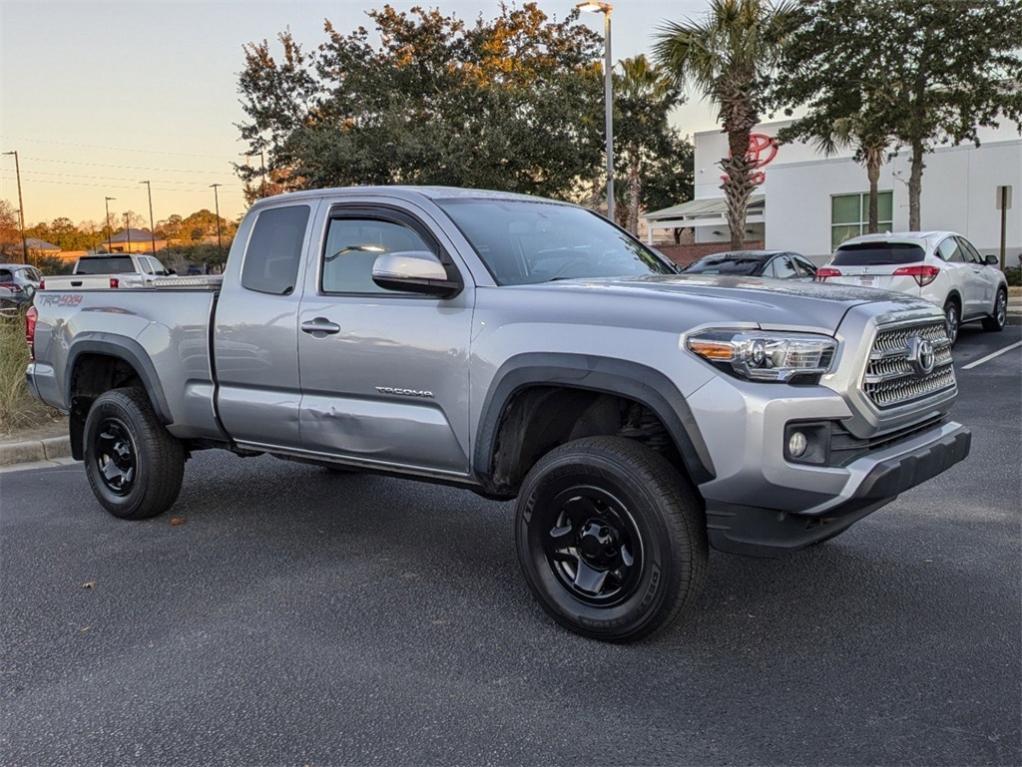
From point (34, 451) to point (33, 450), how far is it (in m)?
0.01

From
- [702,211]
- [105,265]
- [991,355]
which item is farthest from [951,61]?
[105,265]

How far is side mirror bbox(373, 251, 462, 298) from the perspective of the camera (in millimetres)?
4297

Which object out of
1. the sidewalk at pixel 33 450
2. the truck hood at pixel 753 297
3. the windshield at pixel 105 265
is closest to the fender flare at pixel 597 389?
the truck hood at pixel 753 297

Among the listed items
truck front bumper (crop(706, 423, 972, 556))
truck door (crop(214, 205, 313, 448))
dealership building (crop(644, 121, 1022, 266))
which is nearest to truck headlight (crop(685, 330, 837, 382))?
truck front bumper (crop(706, 423, 972, 556))

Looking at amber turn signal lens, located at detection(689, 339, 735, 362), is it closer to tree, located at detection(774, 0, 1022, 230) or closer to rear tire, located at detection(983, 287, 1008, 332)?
rear tire, located at detection(983, 287, 1008, 332)

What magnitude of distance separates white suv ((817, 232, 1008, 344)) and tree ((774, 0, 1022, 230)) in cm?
947

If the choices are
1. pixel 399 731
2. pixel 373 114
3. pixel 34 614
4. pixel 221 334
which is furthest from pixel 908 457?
pixel 373 114

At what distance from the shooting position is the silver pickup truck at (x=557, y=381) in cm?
362

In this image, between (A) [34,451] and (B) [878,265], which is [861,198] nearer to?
(B) [878,265]

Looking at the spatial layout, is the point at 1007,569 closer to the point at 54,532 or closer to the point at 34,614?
the point at 34,614

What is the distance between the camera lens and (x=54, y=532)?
232 inches

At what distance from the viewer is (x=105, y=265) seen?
2514 centimetres

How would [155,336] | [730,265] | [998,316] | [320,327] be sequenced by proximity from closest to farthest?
[320,327] → [155,336] → [730,265] → [998,316]

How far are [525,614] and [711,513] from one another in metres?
1.12
